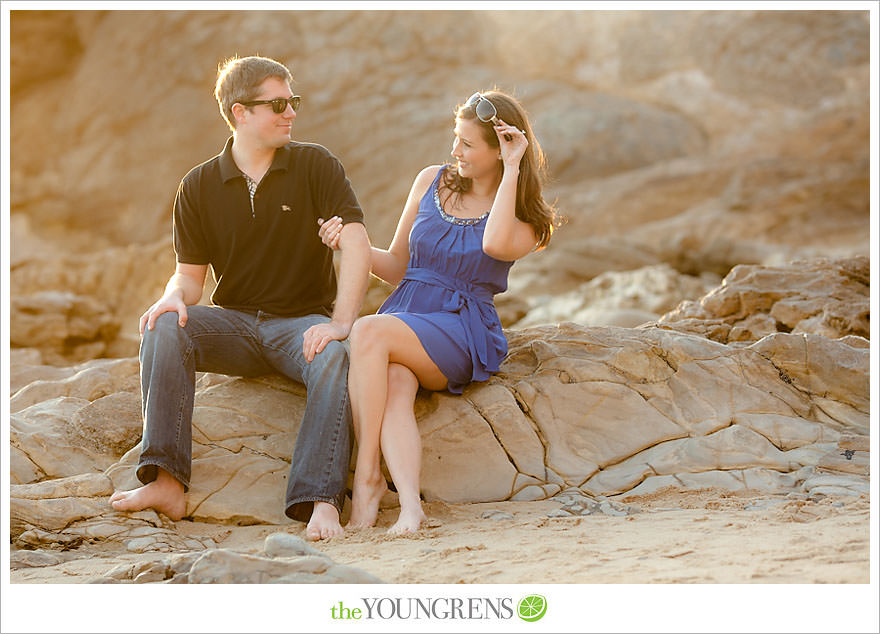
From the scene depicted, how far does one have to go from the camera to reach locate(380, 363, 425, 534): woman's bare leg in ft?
11.6

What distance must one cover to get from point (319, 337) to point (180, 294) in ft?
2.17

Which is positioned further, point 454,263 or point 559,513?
point 454,263

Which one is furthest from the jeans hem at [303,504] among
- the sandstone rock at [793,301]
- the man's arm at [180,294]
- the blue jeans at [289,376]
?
the sandstone rock at [793,301]

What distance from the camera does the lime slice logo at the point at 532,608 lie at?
269 centimetres

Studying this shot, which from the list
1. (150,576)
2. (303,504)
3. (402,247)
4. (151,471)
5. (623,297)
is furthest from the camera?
(623,297)

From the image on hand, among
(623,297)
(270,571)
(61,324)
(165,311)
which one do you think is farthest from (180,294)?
(623,297)

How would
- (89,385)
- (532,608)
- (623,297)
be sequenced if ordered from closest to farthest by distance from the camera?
1. (532,608)
2. (89,385)
3. (623,297)

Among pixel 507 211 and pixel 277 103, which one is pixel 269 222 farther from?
pixel 507 211

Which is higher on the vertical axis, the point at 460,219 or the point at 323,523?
the point at 460,219

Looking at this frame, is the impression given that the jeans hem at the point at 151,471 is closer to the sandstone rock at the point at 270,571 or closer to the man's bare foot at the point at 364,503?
the man's bare foot at the point at 364,503

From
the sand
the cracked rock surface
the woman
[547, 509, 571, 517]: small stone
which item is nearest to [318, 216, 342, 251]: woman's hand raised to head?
the woman

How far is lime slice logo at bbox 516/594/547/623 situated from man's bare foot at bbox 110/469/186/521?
1.62 meters

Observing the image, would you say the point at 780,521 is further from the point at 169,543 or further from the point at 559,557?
the point at 169,543

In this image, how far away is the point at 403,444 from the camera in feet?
12.1
